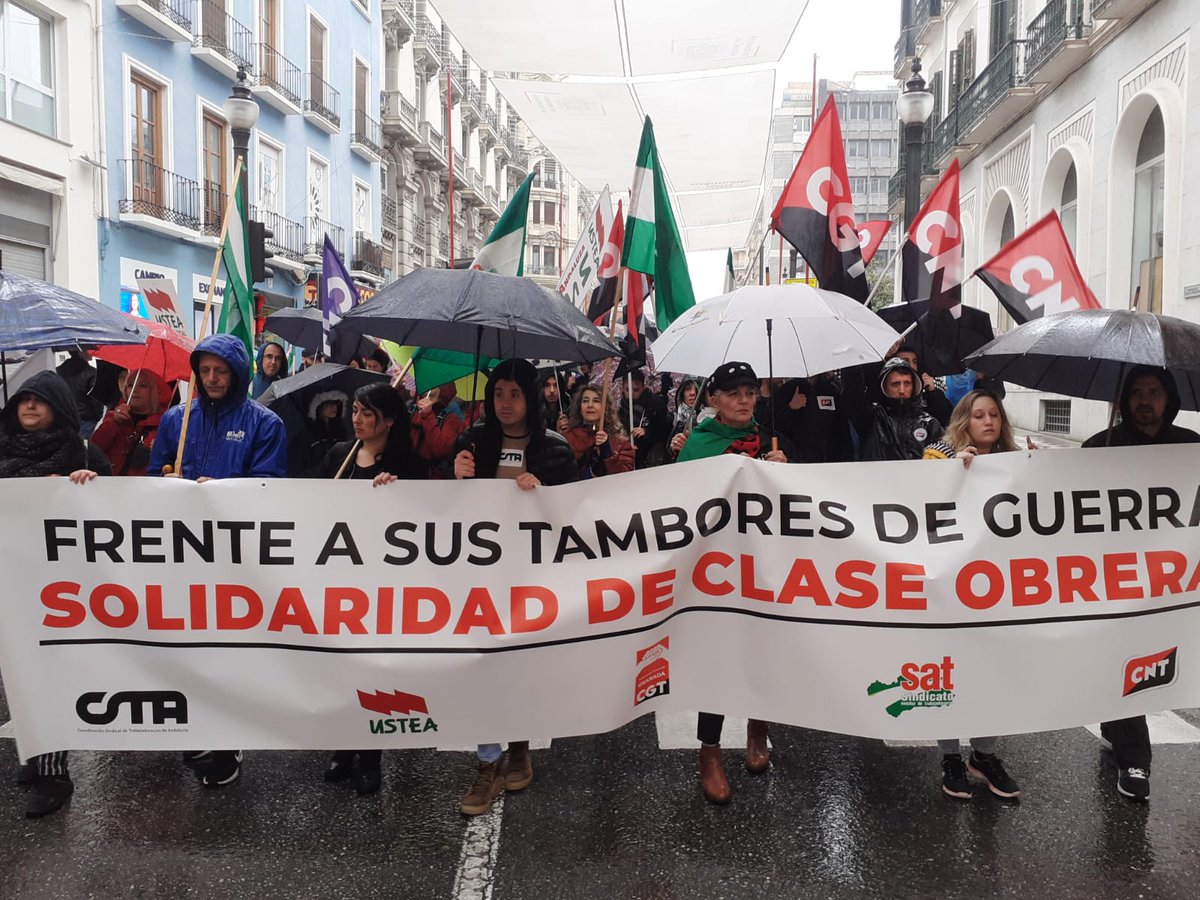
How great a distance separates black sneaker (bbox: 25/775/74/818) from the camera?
11.8ft

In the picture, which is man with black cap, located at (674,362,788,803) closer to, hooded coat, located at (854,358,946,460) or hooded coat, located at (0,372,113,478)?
hooded coat, located at (854,358,946,460)

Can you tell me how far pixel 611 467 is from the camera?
586 centimetres

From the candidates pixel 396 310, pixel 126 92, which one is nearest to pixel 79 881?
pixel 396 310

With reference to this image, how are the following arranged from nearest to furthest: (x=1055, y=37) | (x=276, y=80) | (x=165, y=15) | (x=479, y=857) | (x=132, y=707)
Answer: (x=479, y=857), (x=132, y=707), (x=1055, y=37), (x=165, y=15), (x=276, y=80)

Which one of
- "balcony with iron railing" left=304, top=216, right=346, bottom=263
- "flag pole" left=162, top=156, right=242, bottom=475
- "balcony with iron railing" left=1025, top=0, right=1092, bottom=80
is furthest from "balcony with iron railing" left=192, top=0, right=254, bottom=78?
"flag pole" left=162, top=156, right=242, bottom=475

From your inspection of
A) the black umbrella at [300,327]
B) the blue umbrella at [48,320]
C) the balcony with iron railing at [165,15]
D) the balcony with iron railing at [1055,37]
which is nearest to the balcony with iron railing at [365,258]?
the balcony with iron railing at [165,15]

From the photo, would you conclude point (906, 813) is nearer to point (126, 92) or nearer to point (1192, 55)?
point (1192, 55)

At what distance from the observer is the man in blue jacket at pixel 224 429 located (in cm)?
409

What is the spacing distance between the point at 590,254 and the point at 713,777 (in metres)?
3.71

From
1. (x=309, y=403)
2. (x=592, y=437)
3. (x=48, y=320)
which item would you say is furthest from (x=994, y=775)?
(x=48, y=320)

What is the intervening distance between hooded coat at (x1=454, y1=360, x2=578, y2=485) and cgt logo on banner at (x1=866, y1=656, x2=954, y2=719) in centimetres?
147

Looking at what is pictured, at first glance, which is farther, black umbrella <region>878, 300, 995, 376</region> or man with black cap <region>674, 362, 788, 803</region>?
black umbrella <region>878, 300, 995, 376</region>

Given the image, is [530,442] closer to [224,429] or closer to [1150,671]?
[224,429]

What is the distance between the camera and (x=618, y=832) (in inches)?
137
